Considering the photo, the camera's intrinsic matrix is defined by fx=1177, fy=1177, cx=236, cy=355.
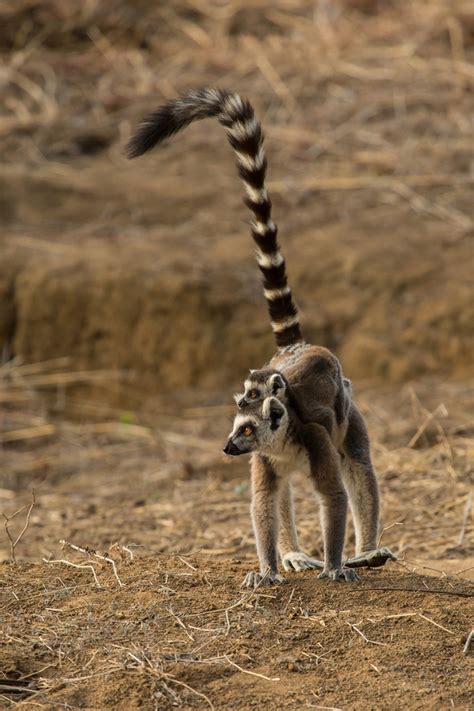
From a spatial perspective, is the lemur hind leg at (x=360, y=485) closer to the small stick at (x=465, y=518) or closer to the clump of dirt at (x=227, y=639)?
the clump of dirt at (x=227, y=639)

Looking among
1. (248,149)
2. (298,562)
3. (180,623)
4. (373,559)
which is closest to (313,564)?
(298,562)

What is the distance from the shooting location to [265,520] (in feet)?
19.9

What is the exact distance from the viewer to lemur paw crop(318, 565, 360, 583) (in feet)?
19.2

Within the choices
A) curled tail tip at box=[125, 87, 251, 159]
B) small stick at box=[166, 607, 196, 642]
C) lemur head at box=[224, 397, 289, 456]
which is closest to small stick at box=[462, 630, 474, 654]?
small stick at box=[166, 607, 196, 642]

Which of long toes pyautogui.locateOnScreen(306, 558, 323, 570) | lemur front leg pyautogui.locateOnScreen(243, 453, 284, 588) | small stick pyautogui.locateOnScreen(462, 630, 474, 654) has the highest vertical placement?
lemur front leg pyautogui.locateOnScreen(243, 453, 284, 588)

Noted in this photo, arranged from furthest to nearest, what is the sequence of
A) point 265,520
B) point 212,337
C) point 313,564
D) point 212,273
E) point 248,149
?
point 212,273, point 212,337, point 248,149, point 313,564, point 265,520

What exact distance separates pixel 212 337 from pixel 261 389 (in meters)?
7.07

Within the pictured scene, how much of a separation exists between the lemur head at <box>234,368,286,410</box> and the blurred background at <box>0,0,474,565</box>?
204 centimetres

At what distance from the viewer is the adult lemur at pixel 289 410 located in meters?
6.02

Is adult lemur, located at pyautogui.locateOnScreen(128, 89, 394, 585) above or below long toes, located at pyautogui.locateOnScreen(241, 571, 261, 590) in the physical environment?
above

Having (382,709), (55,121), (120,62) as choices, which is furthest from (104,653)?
(120,62)

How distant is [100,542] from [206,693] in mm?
3743

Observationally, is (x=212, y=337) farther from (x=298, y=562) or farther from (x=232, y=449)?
(x=232, y=449)

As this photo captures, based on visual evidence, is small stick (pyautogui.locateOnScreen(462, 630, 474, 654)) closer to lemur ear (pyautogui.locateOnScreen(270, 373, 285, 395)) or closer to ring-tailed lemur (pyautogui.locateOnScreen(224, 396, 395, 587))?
ring-tailed lemur (pyautogui.locateOnScreen(224, 396, 395, 587))
